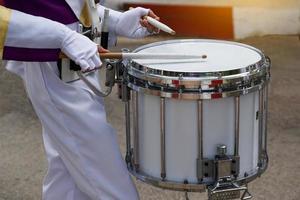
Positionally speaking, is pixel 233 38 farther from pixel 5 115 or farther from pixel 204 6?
pixel 5 115

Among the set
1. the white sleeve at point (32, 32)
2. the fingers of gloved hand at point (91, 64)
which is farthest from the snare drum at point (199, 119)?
the white sleeve at point (32, 32)

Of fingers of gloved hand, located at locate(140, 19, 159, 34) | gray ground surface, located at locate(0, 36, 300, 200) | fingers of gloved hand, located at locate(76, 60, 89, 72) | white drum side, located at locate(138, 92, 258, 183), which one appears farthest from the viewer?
gray ground surface, located at locate(0, 36, 300, 200)

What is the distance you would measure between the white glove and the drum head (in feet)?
0.42

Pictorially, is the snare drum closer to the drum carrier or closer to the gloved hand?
the drum carrier

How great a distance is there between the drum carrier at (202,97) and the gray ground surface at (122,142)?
1.02 metres

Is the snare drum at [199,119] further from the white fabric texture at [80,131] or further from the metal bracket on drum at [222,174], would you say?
the white fabric texture at [80,131]

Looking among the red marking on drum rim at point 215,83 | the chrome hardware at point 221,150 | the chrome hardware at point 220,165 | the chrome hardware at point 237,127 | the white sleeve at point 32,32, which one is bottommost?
the chrome hardware at point 220,165

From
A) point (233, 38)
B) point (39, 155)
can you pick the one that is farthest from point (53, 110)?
point (233, 38)

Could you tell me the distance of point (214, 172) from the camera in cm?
251

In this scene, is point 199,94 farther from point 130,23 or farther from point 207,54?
point 130,23

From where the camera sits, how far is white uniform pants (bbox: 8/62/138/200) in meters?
2.61

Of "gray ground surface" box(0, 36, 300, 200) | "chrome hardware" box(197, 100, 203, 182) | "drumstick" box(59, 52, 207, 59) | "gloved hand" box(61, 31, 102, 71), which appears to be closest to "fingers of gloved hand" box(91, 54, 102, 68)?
"gloved hand" box(61, 31, 102, 71)

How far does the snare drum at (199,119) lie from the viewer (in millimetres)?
2422

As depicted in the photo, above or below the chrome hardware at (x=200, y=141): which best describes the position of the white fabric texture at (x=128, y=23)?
above
